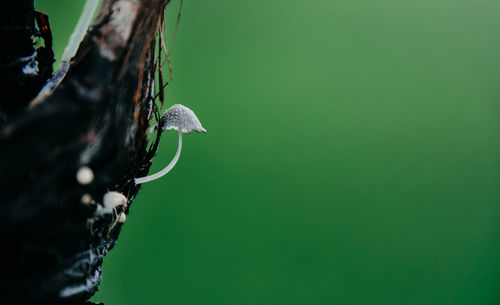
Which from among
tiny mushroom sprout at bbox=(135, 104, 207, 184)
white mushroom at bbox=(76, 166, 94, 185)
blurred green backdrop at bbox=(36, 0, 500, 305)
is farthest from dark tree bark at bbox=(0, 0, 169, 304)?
blurred green backdrop at bbox=(36, 0, 500, 305)

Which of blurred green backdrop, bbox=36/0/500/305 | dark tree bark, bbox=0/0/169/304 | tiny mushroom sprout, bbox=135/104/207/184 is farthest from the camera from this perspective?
blurred green backdrop, bbox=36/0/500/305

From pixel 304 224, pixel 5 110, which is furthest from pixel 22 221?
pixel 304 224

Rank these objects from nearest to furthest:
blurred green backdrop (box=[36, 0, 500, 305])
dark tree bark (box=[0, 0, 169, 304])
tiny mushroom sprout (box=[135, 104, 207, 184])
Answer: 1. dark tree bark (box=[0, 0, 169, 304])
2. tiny mushroom sprout (box=[135, 104, 207, 184])
3. blurred green backdrop (box=[36, 0, 500, 305])

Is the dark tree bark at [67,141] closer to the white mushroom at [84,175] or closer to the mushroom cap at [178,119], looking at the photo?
the white mushroom at [84,175]

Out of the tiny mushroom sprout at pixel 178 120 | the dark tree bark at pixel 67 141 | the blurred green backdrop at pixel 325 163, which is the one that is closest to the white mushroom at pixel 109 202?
the dark tree bark at pixel 67 141

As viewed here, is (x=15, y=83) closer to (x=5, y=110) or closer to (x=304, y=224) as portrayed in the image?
(x=5, y=110)

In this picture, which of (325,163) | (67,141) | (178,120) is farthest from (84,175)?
(325,163)

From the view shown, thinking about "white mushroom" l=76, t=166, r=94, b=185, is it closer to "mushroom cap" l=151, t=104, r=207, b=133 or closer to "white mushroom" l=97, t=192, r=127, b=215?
"white mushroom" l=97, t=192, r=127, b=215
